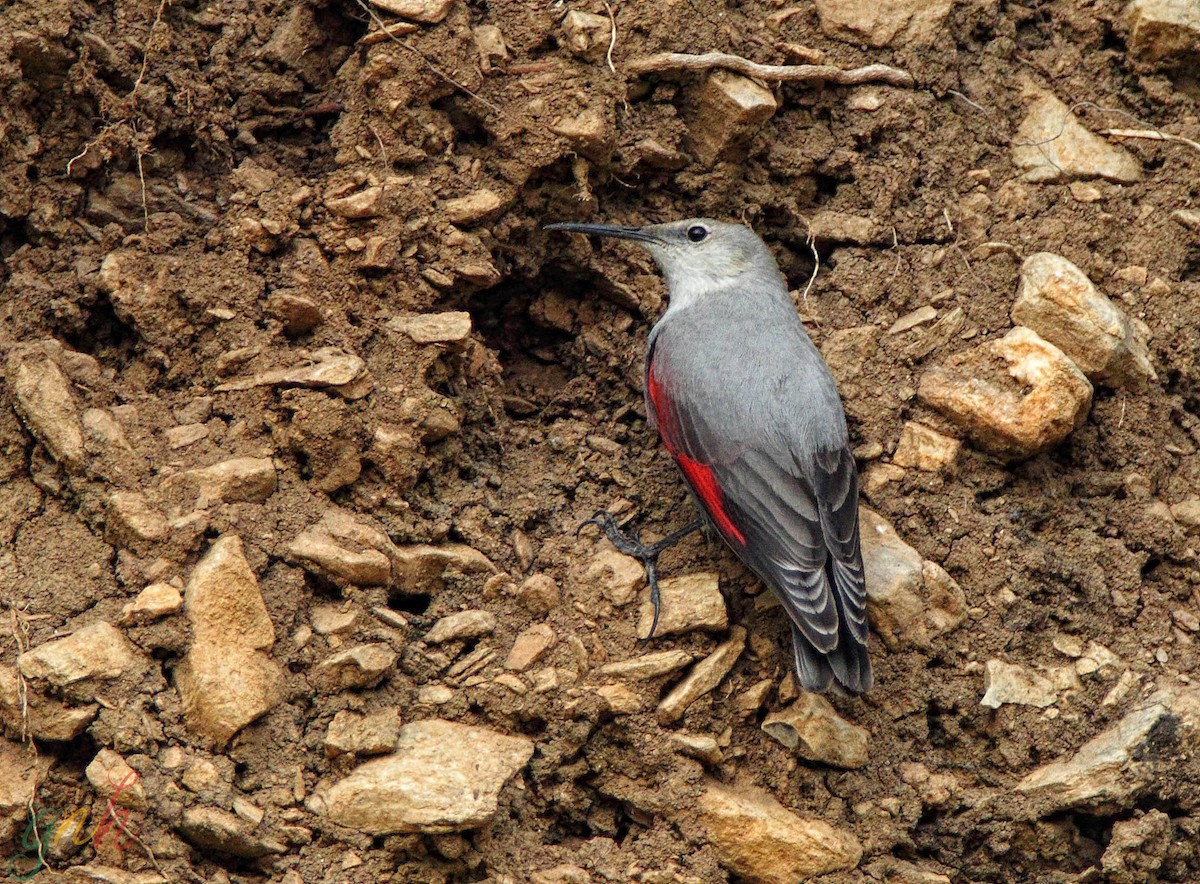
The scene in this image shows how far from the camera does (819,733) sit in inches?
162

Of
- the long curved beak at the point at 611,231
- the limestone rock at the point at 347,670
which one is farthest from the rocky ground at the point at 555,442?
the long curved beak at the point at 611,231

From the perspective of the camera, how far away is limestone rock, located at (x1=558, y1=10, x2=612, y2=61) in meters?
4.70

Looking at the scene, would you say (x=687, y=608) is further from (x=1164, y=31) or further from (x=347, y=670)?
(x=1164, y=31)

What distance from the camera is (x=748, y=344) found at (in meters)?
4.64

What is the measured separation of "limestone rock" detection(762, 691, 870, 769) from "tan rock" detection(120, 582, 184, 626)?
1.95m

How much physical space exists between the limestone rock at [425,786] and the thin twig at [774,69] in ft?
8.64

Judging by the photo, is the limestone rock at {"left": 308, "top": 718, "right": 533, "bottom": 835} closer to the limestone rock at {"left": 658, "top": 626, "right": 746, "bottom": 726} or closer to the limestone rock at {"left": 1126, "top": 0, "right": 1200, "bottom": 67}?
the limestone rock at {"left": 658, "top": 626, "right": 746, "bottom": 726}

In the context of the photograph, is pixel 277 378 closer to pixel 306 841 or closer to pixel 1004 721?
pixel 306 841

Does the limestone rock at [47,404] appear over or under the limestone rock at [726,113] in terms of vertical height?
under

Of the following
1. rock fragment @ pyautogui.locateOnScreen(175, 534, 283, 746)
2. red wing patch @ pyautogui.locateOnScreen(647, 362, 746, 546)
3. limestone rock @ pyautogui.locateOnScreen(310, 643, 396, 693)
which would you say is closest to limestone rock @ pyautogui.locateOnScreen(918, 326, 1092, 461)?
red wing patch @ pyautogui.locateOnScreen(647, 362, 746, 546)

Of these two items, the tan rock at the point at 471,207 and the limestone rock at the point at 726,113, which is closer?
the tan rock at the point at 471,207

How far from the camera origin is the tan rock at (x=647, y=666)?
13.3 ft

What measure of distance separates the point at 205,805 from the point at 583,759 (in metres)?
1.17

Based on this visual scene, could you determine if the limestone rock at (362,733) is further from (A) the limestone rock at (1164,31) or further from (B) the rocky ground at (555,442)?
(A) the limestone rock at (1164,31)
